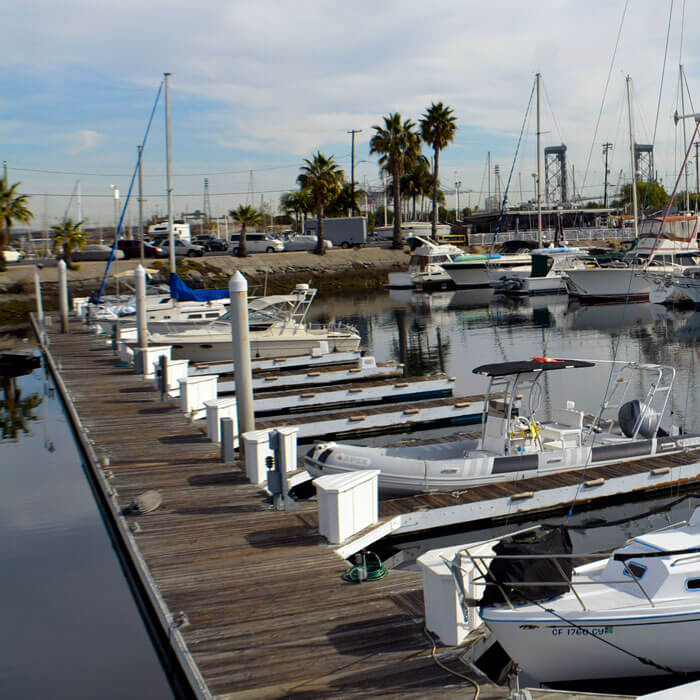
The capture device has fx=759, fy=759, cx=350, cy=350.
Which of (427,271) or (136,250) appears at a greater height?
(136,250)

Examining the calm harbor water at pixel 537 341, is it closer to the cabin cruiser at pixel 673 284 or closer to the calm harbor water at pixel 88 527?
the calm harbor water at pixel 88 527

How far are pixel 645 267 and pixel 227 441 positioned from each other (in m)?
38.3

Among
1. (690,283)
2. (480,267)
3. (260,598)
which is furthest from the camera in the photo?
(480,267)

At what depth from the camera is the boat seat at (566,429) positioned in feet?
43.4

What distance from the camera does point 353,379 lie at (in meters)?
24.2

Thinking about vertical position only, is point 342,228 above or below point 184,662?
above

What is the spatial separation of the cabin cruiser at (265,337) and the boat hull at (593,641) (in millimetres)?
19488

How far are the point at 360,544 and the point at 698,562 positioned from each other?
3948 millimetres

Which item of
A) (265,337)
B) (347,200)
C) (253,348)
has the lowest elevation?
(253,348)

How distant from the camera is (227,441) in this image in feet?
41.6

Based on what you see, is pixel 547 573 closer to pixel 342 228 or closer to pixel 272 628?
pixel 272 628

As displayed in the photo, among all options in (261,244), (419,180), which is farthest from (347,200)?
(261,244)

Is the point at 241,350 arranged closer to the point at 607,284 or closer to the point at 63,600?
the point at 63,600

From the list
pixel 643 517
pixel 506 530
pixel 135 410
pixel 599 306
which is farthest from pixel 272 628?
pixel 599 306
